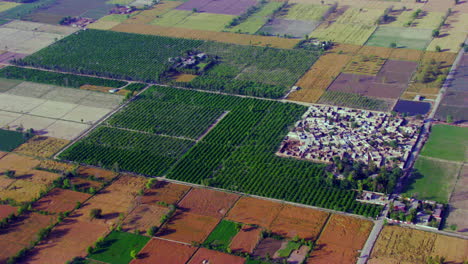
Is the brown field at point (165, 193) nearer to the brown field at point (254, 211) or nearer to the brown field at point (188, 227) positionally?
the brown field at point (188, 227)

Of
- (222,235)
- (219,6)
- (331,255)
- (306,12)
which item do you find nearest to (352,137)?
(331,255)

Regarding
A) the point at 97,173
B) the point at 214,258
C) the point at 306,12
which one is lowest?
the point at 214,258

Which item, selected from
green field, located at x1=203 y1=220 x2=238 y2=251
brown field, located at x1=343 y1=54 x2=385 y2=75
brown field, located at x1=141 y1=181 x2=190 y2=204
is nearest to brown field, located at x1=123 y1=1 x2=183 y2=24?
brown field, located at x1=343 y1=54 x2=385 y2=75

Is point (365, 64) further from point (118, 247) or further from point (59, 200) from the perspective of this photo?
point (118, 247)

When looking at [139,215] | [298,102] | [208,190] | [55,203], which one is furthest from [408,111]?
[55,203]

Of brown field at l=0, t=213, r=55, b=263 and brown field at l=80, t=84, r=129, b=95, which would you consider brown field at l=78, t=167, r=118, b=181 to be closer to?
brown field at l=0, t=213, r=55, b=263

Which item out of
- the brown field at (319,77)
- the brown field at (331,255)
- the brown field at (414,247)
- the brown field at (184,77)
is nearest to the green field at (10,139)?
the brown field at (184,77)

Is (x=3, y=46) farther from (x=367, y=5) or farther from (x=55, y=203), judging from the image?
(x=367, y=5)
